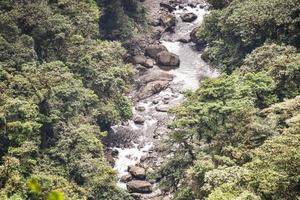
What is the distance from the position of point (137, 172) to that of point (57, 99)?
962cm

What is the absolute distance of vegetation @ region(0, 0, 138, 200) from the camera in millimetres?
26594

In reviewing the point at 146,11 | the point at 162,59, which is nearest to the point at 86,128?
the point at 162,59

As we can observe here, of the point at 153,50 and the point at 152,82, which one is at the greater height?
the point at 153,50

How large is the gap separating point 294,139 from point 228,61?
21.1 m

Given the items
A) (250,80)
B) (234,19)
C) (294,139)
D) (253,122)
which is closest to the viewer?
(294,139)

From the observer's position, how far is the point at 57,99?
32.2 m

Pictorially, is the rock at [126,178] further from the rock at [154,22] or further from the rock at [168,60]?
the rock at [154,22]

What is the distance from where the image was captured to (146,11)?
191 feet

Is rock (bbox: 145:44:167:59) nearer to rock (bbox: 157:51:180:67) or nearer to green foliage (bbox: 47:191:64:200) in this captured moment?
rock (bbox: 157:51:180:67)

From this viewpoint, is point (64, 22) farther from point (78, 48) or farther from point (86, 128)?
point (86, 128)

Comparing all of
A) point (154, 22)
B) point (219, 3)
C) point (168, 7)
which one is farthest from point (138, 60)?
point (168, 7)

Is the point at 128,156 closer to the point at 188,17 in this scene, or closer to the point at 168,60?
the point at 168,60

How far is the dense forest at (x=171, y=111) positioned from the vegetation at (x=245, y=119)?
0.23 ft

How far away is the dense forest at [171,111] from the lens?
67.5 ft
